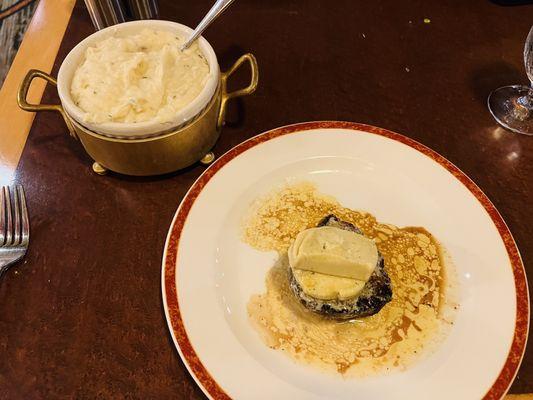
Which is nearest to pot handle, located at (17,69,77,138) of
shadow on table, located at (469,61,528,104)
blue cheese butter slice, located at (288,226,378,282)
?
blue cheese butter slice, located at (288,226,378,282)

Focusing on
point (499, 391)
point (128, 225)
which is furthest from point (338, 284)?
point (128, 225)

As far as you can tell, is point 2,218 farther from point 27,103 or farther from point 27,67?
point 27,67

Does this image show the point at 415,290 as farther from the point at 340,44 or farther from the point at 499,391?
the point at 340,44

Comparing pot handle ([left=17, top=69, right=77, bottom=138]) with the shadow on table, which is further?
the shadow on table

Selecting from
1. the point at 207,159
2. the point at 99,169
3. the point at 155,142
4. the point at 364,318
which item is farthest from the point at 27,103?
the point at 364,318

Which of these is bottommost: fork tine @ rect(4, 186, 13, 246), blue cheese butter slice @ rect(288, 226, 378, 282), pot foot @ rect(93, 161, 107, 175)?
blue cheese butter slice @ rect(288, 226, 378, 282)

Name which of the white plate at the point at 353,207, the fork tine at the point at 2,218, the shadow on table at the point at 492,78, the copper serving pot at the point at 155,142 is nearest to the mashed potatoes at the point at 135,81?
the copper serving pot at the point at 155,142

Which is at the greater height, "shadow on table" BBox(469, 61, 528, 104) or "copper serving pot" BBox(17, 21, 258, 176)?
"copper serving pot" BBox(17, 21, 258, 176)

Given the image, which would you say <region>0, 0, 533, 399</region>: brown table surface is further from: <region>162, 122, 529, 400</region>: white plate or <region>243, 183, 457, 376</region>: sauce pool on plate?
<region>243, 183, 457, 376</region>: sauce pool on plate
